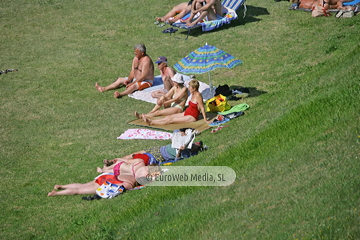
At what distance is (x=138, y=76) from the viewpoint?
49.2ft

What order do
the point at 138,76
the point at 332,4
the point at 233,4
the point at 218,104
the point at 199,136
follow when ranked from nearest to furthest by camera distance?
the point at 199,136, the point at 218,104, the point at 138,76, the point at 332,4, the point at 233,4

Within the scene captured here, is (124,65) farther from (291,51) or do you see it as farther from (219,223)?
(219,223)

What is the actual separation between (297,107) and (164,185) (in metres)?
3.13

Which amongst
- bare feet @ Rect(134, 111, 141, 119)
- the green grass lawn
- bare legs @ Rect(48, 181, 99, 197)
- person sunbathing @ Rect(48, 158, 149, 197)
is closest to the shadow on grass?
the green grass lawn

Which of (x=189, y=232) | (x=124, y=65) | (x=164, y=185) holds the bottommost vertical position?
(x=124, y=65)

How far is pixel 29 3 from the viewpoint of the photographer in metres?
23.6

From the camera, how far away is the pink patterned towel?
1147 centimetres

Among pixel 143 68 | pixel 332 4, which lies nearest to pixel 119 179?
pixel 143 68

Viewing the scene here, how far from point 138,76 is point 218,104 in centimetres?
362

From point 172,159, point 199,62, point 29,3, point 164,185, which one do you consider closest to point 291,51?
point 199,62

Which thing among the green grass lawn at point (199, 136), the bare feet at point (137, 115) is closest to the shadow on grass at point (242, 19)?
the green grass lawn at point (199, 136)

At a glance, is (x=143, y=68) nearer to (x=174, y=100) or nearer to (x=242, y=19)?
(x=174, y=100)

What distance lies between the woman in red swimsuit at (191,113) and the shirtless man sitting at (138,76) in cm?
266

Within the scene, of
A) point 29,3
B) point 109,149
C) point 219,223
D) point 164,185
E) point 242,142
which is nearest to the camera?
point 219,223
